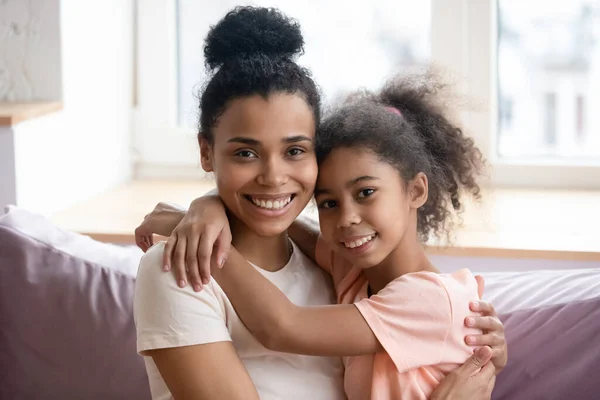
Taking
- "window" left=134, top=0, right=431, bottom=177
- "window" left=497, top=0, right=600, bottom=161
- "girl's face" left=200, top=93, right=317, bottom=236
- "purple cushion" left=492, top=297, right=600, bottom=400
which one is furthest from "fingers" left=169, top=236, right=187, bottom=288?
"window" left=497, top=0, right=600, bottom=161

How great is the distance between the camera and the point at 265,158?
→ 55.3 inches

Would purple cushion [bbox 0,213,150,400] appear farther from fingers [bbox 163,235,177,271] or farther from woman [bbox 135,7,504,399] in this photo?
fingers [bbox 163,235,177,271]

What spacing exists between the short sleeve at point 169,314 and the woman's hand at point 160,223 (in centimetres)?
18

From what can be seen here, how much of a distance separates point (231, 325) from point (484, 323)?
39cm

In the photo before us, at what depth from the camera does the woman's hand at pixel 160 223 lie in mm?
1540

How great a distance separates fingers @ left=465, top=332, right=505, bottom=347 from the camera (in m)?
1.46

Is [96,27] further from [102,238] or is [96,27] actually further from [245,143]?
[245,143]

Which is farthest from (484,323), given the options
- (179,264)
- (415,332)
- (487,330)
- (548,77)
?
(548,77)

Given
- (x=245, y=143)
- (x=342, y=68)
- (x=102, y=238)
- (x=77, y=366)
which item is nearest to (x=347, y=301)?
(x=245, y=143)

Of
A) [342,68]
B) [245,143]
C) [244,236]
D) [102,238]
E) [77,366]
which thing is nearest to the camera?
[245,143]

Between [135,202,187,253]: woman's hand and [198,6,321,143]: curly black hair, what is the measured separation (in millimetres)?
157

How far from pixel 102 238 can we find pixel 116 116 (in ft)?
2.03

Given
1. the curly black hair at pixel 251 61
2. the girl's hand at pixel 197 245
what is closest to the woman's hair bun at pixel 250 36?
the curly black hair at pixel 251 61

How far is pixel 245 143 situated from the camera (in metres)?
1.40
